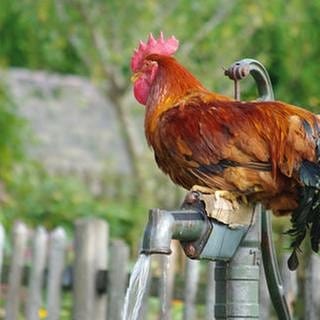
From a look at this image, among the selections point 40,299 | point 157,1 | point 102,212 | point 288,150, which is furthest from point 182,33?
point 288,150

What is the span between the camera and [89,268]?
6.00m

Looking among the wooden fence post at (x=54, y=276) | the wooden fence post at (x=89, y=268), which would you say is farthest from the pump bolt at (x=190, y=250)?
the wooden fence post at (x=54, y=276)

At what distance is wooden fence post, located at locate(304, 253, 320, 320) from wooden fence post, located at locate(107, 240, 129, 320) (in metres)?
1.17

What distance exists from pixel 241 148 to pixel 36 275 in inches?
124

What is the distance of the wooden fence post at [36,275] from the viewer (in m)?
6.27

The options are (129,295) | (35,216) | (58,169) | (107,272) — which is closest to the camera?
(129,295)

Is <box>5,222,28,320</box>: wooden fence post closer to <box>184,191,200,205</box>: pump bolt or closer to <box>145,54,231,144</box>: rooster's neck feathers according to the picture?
<box>145,54,231,144</box>: rooster's neck feathers

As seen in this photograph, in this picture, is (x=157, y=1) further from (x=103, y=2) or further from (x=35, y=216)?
(x=35, y=216)

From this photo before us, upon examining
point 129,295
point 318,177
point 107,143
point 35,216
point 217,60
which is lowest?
point 129,295

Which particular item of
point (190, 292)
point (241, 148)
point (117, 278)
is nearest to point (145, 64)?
point (241, 148)

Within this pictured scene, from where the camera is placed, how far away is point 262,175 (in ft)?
10.9

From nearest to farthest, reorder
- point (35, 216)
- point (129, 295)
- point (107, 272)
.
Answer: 1. point (129, 295)
2. point (107, 272)
3. point (35, 216)

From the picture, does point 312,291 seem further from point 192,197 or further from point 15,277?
point 15,277

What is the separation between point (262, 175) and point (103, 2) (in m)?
7.78
